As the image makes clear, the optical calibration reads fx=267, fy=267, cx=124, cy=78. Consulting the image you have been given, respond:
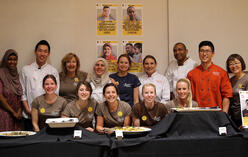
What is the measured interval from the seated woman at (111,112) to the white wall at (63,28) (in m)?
1.39

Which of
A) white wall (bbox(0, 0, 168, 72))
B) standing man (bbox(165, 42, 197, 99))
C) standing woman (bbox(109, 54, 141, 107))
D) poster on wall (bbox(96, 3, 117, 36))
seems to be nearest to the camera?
standing woman (bbox(109, 54, 141, 107))

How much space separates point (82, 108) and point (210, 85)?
1743mm

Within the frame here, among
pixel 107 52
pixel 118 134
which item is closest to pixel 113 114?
pixel 118 134

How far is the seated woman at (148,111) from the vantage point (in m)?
3.09

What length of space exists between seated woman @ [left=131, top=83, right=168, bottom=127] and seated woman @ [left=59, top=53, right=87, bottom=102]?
113 centimetres

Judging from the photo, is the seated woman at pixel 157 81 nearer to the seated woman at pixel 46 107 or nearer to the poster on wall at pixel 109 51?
the poster on wall at pixel 109 51

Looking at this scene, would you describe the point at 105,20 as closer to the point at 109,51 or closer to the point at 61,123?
the point at 109,51

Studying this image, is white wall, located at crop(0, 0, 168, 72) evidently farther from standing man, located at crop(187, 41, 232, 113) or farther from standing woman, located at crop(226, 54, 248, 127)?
standing woman, located at crop(226, 54, 248, 127)

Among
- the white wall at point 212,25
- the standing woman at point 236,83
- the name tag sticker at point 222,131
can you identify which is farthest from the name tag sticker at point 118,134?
the white wall at point 212,25

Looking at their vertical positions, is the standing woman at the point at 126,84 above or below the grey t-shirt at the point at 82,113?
above

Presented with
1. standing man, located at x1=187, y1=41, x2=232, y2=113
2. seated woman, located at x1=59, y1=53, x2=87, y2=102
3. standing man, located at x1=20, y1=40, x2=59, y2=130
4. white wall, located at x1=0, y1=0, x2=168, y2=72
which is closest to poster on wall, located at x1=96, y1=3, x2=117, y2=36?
white wall, located at x1=0, y1=0, x2=168, y2=72

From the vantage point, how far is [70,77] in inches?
156

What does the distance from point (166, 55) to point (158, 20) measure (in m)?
0.61

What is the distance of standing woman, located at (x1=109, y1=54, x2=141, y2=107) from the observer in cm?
388
